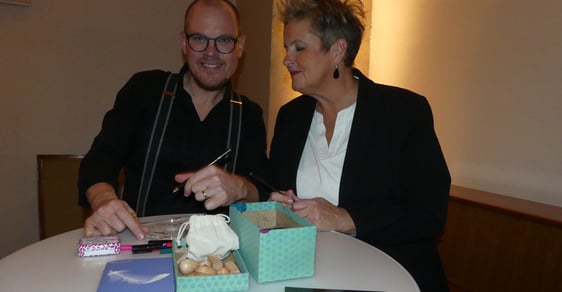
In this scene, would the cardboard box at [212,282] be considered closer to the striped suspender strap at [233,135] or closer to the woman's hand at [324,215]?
the woman's hand at [324,215]

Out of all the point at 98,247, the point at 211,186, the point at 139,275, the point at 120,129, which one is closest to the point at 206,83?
the point at 120,129

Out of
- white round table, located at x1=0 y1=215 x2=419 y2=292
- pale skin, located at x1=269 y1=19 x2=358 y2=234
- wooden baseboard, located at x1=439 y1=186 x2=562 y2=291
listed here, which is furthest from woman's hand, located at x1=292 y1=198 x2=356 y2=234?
wooden baseboard, located at x1=439 y1=186 x2=562 y2=291

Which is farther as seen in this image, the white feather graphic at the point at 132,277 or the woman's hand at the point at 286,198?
the woman's hand at the point at 286,198

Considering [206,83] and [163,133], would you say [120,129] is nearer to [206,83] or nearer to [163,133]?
[163,133]

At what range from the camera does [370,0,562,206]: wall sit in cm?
199

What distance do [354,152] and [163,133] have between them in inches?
30.3

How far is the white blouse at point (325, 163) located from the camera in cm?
156

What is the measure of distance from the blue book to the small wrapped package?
86mm

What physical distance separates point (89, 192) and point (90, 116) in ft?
6.05

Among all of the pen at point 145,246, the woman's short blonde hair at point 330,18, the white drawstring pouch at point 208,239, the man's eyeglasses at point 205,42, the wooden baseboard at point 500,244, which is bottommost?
the wooden baseboard at point 500,244

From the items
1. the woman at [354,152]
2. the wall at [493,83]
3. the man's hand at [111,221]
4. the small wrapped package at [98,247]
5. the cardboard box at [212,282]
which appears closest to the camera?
the cardboard box at [212,282]

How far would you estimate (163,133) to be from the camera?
1.71 m

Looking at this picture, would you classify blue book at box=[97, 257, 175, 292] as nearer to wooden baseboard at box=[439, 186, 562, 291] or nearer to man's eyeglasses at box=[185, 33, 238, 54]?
man's eyeglasses at box=[185, 33, 238, 54]

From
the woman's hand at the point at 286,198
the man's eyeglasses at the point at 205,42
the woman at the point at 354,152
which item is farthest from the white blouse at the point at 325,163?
the man's eyeglasses at the point at 205,42
